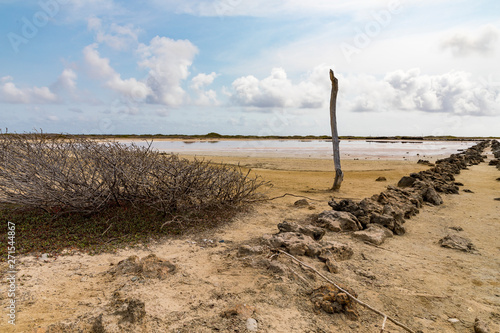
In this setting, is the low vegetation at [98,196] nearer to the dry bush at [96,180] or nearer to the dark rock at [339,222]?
the dry bush at [96,180]

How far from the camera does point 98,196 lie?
5281 mm

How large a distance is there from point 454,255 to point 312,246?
91.8 inches

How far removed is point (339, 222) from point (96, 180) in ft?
15.0

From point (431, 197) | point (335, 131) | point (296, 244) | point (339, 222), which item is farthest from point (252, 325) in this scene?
point (335, 131)

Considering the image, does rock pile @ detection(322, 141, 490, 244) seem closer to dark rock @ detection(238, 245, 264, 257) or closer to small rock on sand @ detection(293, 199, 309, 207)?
small rock on sand @ detection(293, 199, 309, 207)

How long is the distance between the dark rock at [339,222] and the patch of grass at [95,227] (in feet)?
6.25

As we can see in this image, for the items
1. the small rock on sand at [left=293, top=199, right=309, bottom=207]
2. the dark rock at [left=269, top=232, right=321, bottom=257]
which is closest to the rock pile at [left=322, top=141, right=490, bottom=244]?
the small rock on sand at [left=293, top=199, right=309, bottom=207]

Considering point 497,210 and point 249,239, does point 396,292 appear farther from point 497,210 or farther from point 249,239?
point 497,210

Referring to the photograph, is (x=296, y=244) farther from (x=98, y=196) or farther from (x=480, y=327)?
(x=98, y=196)

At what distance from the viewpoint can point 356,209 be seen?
644 centimetres

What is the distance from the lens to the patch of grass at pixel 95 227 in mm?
4438

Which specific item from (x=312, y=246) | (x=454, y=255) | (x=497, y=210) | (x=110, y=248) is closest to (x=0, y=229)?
(x=110, y=248)

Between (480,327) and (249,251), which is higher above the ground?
(249,251)

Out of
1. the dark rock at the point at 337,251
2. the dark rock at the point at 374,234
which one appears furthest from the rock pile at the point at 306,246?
the dark rock at the point at 374,234
